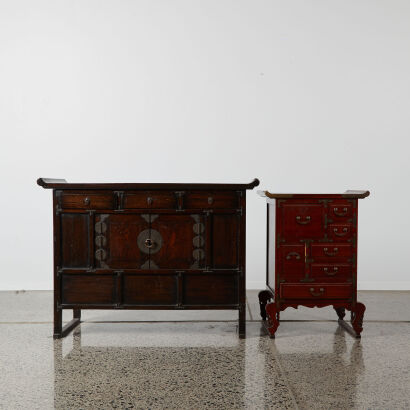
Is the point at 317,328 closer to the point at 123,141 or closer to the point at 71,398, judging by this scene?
the point at 71,398

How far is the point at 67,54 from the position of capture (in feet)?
15.1

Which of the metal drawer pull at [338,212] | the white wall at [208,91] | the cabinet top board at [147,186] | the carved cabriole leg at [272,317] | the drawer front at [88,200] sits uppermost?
the white wall at [208,91]

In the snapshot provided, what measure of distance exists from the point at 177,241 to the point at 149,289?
0.38m

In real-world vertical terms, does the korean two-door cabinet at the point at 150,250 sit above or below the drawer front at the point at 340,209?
below

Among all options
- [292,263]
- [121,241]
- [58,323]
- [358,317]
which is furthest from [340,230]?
[58,323]

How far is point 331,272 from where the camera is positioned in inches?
127

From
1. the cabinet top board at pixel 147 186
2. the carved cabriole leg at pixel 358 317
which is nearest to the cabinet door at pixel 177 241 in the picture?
the cabinet top board at pixel 147 186

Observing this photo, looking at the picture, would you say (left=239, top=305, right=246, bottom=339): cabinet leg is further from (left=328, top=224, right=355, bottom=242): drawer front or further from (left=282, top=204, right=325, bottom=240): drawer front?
(left=328, top=224, right=355, bottom=242): drawer front

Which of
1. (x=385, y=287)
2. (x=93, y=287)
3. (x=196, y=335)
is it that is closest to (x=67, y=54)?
(x=93, y=287)

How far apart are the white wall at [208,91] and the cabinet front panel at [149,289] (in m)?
1.59

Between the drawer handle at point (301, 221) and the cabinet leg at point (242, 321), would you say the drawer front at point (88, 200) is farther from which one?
the drawer handle at point (301, 221)

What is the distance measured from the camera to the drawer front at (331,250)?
3225 mm

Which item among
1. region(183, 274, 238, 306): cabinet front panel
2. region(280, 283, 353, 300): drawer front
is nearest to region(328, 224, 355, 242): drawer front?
region(280, 283, 353, 300): drawer front

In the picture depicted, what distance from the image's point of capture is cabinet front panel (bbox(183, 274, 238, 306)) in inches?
127
